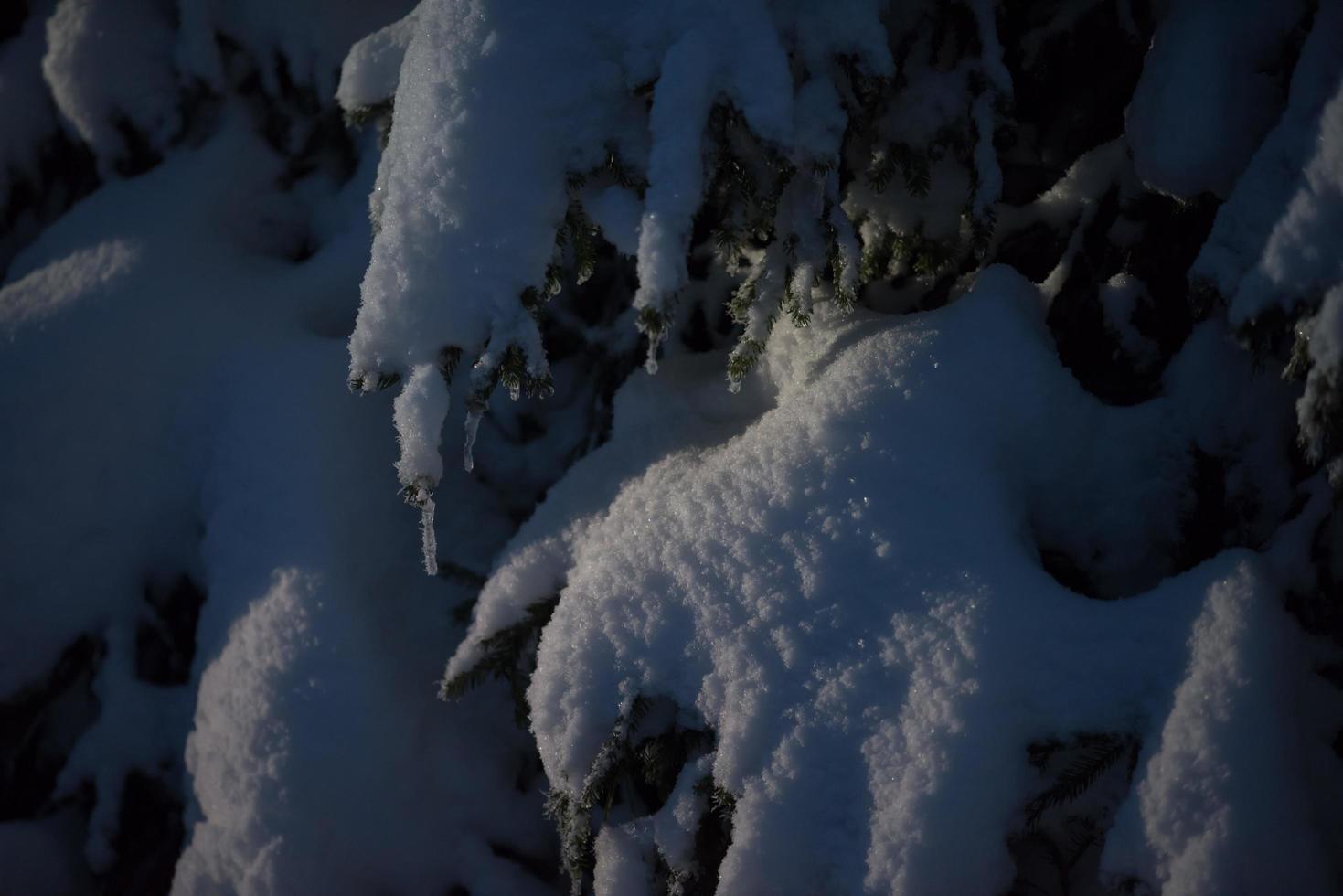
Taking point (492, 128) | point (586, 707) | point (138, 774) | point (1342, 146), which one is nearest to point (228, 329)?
point (138, 774)

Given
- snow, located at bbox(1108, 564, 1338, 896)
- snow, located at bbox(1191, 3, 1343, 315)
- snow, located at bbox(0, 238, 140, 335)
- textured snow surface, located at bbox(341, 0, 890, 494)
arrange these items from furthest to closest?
1. snow, located at bbox(0, 238, 140, 335)
2. textured snow surface, located at bbox(341, 0, 890, 494)
3. snow, located at bbox(1191, 3, 1343, 315)
4. snow, located at bbox(1108, 564, 1338, 896)

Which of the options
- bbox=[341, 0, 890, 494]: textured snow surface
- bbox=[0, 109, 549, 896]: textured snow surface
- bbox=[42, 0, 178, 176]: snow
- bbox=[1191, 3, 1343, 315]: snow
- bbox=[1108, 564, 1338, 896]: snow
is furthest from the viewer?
bbox=[42, 0, 178, 176]: snow

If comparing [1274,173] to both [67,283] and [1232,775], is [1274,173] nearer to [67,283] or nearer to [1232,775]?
[1232,775]

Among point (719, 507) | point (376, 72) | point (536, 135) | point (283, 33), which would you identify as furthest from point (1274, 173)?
point (283, 33)

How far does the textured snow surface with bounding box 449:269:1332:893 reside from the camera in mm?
1531

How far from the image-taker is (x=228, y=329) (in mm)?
2877

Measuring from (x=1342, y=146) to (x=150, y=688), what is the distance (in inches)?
139

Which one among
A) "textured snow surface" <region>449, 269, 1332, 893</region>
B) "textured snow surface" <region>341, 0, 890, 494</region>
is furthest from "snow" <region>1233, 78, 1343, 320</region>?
"textured snow surface" <region>341, 0, 890, 494</region>

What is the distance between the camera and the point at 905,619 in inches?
66.6

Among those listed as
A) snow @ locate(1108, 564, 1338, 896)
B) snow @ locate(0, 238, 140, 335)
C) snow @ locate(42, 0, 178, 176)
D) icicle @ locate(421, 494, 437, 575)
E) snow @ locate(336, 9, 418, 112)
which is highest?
snow @ locate(42, 0, 178, 176)

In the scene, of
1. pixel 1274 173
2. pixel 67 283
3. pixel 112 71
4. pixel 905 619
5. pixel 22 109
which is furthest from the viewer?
pixel 22 109

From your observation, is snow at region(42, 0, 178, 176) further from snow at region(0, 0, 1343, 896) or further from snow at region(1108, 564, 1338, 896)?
snow at region(1108, 564, 1338, 896)

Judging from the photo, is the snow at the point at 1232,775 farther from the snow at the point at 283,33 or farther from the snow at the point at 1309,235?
the snow at the point at 283,33

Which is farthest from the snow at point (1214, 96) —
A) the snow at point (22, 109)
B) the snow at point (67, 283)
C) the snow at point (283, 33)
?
the snow at point (22, 109)
